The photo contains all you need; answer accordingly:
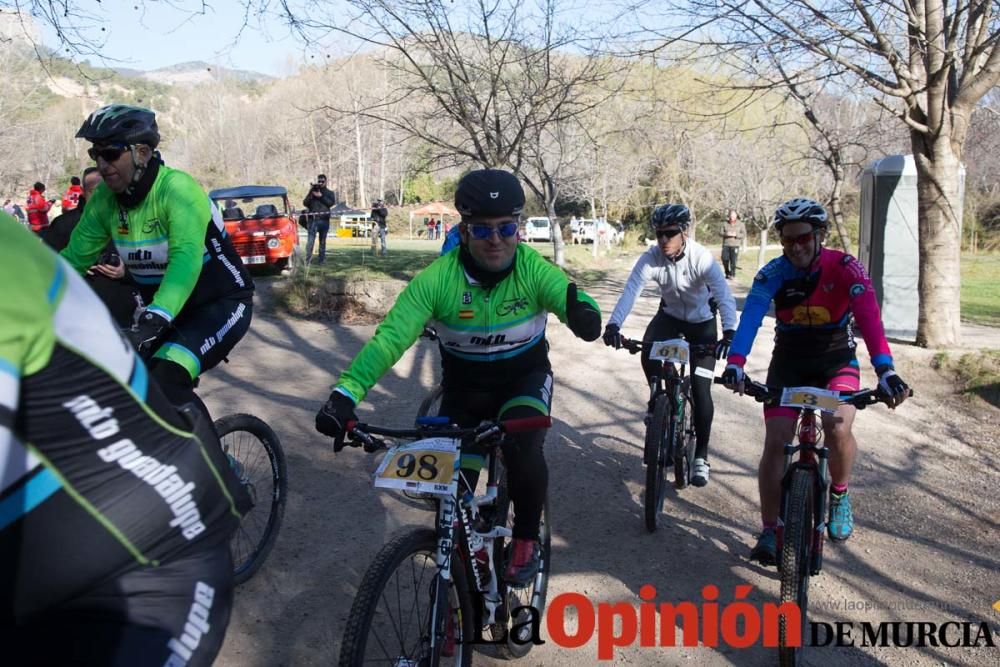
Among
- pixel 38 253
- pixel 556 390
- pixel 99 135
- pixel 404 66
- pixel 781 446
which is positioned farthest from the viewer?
pixel 404 66

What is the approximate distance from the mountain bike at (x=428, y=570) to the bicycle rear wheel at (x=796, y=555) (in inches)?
52.7

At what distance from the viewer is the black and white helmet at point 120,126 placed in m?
3.90

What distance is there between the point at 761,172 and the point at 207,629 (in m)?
33.9

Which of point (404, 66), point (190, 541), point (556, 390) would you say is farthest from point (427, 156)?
point (190, 541)

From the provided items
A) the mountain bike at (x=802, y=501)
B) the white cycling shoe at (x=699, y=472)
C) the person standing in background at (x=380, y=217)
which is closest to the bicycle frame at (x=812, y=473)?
the mountain bike at (x=802, y=501)

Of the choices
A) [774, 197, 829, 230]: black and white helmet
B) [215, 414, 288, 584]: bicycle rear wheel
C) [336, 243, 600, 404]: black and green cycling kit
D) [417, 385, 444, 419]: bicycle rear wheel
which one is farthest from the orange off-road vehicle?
[336, 243, 600, 404]: black and green cycling kit

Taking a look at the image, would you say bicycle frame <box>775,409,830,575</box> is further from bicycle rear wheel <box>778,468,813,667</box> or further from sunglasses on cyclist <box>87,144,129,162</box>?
sunglasses on cyclist <box>87,144,129,162</box>

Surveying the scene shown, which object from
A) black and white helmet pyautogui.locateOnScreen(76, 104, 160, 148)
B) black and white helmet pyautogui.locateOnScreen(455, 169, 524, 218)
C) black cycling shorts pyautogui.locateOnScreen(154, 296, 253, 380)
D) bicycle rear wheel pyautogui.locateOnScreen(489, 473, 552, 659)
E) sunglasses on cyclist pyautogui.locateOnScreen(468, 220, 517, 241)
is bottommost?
bicycle rear wheel pyautogui.locateOnScreen(489, 473, 552, 659)

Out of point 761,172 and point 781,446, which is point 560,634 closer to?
point 781,446

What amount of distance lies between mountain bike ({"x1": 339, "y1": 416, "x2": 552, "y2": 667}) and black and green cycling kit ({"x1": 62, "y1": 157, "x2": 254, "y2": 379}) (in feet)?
4.94

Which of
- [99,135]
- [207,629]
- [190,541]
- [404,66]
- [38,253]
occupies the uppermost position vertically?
[404,66]

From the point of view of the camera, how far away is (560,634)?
4.17 m

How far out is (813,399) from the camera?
4.03 meters

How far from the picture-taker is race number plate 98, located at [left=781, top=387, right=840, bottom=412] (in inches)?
158
